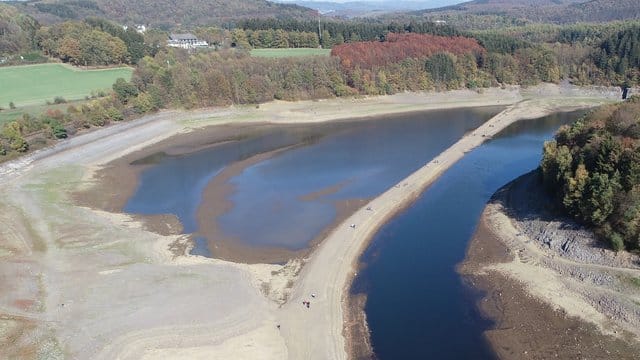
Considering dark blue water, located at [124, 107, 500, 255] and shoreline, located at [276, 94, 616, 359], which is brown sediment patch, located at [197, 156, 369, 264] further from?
shoreline, located at [276, 94, 616, 359]

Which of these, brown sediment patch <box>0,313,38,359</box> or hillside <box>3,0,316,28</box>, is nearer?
brown sediment patch <box>0,313,38,359</box>

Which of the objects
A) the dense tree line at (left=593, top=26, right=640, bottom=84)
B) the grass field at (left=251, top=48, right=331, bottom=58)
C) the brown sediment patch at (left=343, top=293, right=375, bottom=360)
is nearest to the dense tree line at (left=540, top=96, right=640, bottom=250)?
the brown sediment patch at (left=343, top=293, right=375, bottom=360)

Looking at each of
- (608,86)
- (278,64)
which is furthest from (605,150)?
(608,86)

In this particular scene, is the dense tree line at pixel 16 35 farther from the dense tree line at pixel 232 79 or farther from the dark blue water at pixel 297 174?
the dark blue water at pixel 297 174

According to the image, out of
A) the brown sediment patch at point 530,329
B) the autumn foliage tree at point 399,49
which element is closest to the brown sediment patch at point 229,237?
the brown sediment patch at point 530,329

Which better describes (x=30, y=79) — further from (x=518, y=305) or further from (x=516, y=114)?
(x=518, y=305)
